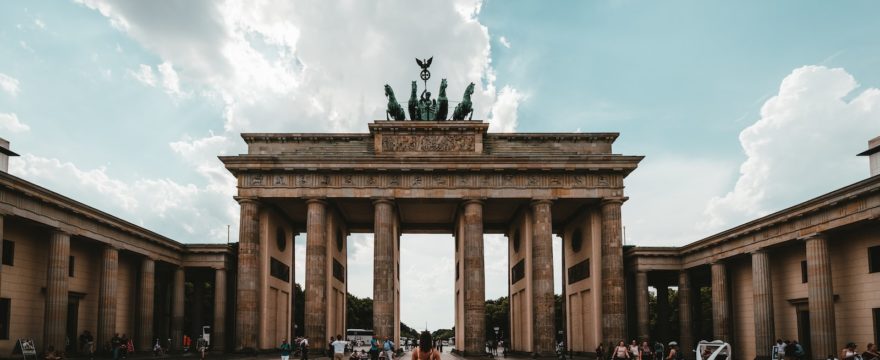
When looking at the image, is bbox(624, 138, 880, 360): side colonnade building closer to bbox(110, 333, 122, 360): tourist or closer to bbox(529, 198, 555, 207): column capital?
bbox(529, 198, 555, 207): column capital

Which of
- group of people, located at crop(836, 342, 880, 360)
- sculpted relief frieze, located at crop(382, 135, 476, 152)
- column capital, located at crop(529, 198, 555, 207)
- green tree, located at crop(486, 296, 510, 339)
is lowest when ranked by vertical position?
green tree, located at crop(486, 296, 510, 339)

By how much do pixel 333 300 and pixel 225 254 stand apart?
7.83 m

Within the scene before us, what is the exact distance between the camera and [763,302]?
3744 centimetres

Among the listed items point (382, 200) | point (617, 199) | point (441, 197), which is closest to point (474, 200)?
point (441, 197)

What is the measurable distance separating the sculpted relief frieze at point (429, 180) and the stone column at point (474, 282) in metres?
1.68

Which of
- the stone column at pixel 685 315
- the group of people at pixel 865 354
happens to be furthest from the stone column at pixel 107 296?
the stone column at pixel 685 315

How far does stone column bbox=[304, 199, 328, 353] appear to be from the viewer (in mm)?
43312

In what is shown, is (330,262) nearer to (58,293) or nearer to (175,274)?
(175,274)

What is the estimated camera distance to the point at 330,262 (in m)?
47.6

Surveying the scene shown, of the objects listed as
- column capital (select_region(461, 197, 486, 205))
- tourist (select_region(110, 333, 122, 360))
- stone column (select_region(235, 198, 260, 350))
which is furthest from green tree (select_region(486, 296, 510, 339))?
tourist (select_region(110, 333, 122, 360))

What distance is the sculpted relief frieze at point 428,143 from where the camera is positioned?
4622 cm

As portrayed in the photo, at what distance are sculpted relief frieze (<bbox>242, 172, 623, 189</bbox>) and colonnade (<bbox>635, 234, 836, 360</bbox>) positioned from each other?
27.2 feet

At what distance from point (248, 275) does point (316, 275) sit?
4.14 m

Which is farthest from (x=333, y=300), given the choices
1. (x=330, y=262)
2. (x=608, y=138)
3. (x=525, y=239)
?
(x=608, y=138)
